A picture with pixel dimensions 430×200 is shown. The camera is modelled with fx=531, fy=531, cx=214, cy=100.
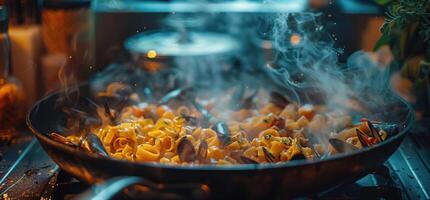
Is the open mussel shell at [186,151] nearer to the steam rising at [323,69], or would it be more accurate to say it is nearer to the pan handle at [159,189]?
the pan handle at [159,189]

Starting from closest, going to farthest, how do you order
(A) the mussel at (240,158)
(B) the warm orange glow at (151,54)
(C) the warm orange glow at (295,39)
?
(A) the mussel at (240,158) < (C) the warm orange glow at (295,39) < (B) the warm orange glow at (151,54)

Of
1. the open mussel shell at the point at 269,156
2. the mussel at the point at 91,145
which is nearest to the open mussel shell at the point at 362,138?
the open mussel shell at the point at 269,156

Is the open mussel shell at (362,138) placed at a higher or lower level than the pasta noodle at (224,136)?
lower

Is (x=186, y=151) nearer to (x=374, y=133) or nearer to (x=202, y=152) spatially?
(x=202, y=152)

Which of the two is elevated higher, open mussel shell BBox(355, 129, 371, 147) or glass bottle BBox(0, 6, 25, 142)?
glass bottle BBox(0, 6, 25, 142)

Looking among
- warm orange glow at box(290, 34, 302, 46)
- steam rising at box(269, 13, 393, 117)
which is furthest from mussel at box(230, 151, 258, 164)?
warm orange glow at box(290, 34, 302, 46)

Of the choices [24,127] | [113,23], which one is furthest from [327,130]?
[113,23]

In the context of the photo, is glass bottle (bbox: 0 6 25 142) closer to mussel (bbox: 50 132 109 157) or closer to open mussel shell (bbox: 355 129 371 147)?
mussel (bbox: 50 132 109 157)
